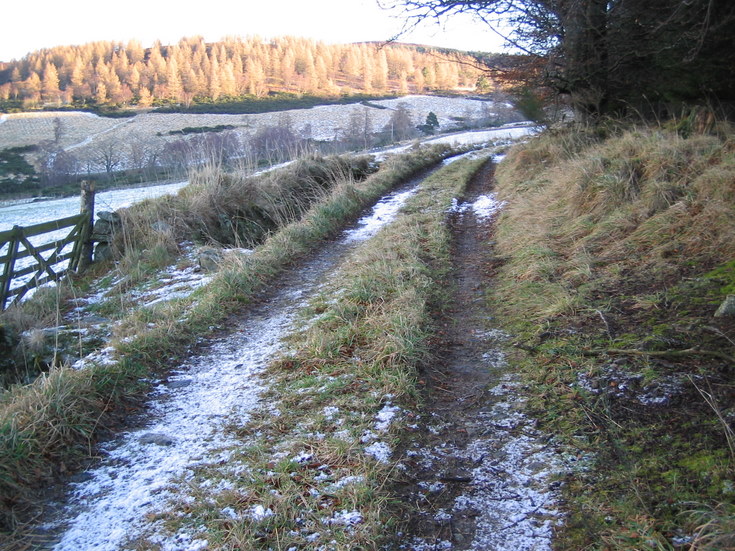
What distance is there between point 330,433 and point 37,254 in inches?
280

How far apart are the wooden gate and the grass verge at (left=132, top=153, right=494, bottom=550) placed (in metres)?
4.96

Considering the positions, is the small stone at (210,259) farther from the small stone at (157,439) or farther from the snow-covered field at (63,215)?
the small stone at (157,439)

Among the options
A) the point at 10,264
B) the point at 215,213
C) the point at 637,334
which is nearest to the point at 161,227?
the point at 215,213

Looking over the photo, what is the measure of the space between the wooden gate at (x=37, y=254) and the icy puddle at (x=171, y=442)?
13.2 feet

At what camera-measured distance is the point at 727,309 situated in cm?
312

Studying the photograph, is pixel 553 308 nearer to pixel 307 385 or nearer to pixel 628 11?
pixel 307 385

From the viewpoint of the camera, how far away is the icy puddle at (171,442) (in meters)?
→ 2.47

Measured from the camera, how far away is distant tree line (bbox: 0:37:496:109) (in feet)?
268

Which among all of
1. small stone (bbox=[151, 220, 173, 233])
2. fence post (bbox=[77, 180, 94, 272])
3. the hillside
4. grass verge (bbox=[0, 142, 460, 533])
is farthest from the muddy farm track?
the hillside

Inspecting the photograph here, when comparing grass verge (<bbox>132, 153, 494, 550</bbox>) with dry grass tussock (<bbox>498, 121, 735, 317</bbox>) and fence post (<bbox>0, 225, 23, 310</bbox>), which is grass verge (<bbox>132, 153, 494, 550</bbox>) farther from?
fence post (<bbox>0, 225, 23, 310</bbox>)

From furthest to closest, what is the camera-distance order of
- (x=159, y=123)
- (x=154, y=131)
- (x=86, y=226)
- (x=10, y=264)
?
(x=159, y=123) < (x=154, y=131) < (x=86, y=226) < (x=10, y=264)

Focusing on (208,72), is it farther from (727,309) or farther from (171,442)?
(727,309)

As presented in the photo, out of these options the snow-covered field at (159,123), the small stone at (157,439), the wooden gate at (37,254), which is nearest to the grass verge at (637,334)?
the small stone at (157,439)

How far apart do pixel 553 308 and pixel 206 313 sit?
11.8 feet
